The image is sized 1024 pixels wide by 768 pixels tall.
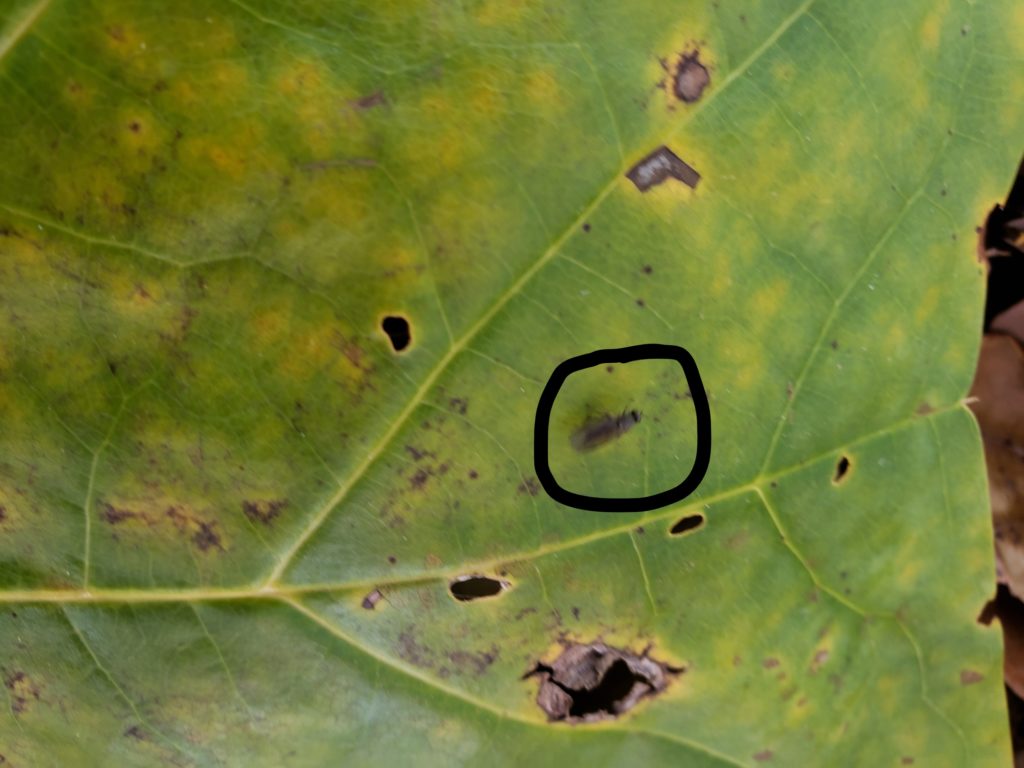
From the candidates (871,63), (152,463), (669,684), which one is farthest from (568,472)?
(871,63)

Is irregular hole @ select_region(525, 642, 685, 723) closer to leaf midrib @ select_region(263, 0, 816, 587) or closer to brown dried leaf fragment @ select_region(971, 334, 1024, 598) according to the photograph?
leaf midrib @ select_region(263, 0, 816, 587)

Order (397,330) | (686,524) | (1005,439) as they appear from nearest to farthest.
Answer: (397,330) < (686,524) < (1005,439)

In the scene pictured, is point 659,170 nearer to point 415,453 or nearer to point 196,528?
point 415,453

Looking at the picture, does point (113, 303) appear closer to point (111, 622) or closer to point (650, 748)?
point (111, 622)

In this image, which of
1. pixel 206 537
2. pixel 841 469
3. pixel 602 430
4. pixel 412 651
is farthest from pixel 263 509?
pixel 841 469

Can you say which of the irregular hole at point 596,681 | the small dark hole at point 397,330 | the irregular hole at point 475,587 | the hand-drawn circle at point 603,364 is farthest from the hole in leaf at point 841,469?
the small dark hole at point 397,330

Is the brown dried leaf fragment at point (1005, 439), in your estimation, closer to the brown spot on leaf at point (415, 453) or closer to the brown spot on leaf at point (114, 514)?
the brown spot on leaf at point (415, 453)

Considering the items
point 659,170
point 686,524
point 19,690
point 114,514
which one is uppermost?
point 659,170
